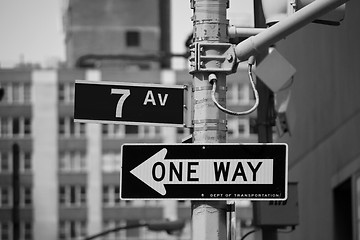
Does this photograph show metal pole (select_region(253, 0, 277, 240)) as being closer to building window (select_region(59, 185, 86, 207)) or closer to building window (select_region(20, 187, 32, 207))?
building window (select_region(59, 185, 86, 207))

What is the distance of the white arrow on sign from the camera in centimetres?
990

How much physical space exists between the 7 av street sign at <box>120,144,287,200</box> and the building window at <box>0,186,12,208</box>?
98398 millimetres

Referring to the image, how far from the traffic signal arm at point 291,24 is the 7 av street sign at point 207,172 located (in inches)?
30.4

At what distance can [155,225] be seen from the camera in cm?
4006

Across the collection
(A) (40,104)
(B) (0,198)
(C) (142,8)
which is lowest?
(B) (0,198)

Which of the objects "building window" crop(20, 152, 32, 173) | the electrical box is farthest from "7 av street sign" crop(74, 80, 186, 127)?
"building window" crop(20, 152, 32, 173)

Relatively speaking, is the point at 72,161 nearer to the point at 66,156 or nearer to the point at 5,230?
the point at 66,156

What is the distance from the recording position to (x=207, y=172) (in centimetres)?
995

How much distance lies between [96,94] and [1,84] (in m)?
96.8

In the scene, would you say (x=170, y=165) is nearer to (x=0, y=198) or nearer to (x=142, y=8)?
(x=0, y=198)

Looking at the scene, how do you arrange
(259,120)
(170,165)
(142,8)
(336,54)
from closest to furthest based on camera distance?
(170,165), (259,120), (336,54), (142,8)

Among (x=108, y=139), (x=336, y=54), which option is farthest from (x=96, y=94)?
(x=108, y=139)

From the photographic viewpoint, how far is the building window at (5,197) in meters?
108

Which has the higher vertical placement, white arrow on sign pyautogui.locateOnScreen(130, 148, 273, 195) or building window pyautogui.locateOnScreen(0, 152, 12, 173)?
building window pyautogui.locateOnScreen(0, 152, 12, 173)
